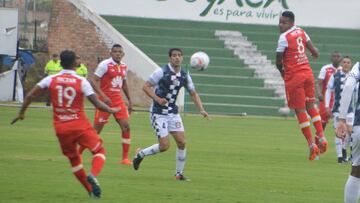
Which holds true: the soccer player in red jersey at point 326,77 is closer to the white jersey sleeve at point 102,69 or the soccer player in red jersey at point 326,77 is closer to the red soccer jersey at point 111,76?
the red soccer jersey at point 111,76

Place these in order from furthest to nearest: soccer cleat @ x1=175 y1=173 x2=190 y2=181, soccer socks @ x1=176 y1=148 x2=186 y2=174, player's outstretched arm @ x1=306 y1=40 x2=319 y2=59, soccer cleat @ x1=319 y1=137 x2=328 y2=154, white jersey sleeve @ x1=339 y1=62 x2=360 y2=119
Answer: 1. player's outstretched arm @ x1=306 y1=40 x2=319 y2=59
2. soccer cleat @ x1=319 y1=137 x2=328 y2=154
3. soccer socks @ x1=176 y1=148 x2=186 y2=174
4. soccer cleat @ x1=175 y1=173 x2=190 y2=181
5. white jersey sleeve @ x1=339 y1=62 x2=360 y2=119

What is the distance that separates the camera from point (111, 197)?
562 inches

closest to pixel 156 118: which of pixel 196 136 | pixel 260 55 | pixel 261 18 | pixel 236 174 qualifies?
pixel 236 174

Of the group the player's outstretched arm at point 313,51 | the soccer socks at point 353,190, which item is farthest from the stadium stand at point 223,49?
the soccer socks at point 353,190

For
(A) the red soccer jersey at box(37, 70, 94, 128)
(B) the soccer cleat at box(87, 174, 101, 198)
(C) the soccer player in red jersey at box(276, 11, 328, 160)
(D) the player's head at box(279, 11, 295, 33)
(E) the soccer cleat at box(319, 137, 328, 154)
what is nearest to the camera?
(B) the soccer cleat at box(87, 174, 101, 198)

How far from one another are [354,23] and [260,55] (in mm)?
7062

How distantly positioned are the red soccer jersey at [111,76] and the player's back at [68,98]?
725 cm

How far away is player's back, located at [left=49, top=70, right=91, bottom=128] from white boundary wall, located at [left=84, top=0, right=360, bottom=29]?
36144mm

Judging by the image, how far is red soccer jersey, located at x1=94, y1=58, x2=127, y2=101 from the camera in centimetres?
2150

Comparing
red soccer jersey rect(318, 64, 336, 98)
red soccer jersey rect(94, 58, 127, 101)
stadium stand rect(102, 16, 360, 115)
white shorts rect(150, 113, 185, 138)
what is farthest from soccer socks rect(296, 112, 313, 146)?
stadium stand rect(102, 16, 360, 115)

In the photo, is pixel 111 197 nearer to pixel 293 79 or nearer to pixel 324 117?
pixel 293 79

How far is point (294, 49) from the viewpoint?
64.8 ft

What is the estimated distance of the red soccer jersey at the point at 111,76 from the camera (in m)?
21.5

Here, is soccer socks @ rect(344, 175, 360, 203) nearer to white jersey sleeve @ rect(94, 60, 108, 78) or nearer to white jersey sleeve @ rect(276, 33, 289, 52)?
white jersey sleeve @ rect(276, 33, 289, 52)
